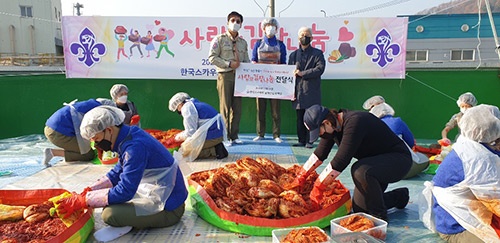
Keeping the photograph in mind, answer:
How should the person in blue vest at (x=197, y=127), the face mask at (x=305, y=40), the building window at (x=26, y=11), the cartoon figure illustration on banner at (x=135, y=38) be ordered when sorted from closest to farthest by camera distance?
the person in blue vest at (x=197, y=127), the face mask at (x=305, y=40), the cartoon figure illustration on banner at (x=135, y=38), the building window at (x=26, y=11)

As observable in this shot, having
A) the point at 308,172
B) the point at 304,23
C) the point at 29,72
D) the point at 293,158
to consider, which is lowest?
the point at 293,158

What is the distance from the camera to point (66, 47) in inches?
251

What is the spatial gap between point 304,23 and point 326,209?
4301 mm

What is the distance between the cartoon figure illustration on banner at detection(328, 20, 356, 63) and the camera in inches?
249

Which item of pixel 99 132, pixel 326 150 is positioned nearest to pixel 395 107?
pixel 326 150

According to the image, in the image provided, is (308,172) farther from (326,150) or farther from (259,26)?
(259,26)

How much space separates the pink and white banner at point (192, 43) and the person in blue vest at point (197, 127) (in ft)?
5.73

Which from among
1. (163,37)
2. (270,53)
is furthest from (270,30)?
(163,37)

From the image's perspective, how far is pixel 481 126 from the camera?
7.59 feet

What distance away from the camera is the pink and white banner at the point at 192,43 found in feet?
20.7

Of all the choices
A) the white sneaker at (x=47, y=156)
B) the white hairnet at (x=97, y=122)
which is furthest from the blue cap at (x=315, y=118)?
the white sneaker at (x=47, y=156)

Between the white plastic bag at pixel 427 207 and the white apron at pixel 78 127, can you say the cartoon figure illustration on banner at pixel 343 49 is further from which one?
the white apron at pixel 78 127

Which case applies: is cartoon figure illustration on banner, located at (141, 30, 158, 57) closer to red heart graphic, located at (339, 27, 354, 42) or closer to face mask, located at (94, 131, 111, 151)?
red heart graphic, located at (339, 27, 354, 42)

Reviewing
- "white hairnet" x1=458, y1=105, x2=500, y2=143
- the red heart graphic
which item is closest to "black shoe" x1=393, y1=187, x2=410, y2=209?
"white hairnet" x1=458, y1=105, x2=500, y2=143
